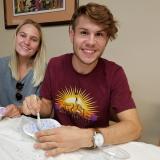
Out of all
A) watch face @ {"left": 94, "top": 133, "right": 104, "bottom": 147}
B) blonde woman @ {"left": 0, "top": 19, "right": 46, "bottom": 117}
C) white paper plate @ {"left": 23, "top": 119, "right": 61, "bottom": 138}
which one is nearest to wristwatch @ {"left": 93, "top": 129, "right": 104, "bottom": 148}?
watch face @ {"left": 94, "top": 133, "right": 104, "bottom": 147}

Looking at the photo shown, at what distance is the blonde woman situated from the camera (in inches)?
66.4

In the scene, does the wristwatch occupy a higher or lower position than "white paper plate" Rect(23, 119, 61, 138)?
higher

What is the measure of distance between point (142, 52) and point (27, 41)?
0.78 meters

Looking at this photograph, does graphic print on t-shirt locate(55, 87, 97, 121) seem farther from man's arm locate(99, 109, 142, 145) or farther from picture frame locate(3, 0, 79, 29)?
picture frame locate(3, 0, 79, 29)

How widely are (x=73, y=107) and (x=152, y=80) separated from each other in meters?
0.73

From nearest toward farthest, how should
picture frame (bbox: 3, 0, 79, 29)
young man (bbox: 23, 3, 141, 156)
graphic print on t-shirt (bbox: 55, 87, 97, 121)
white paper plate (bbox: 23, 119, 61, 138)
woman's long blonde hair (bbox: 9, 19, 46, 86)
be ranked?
white paper plate (bbox: 23, 119, 61, 138) → young man (bbox: 23, 3, 141, 156) → graphic print on t-shirt (bbox: 55, 87, 97, 121) → woman's long blonde hair (bbox: 9, 19, 46, 86) → picture frame (bbox: 3, 0, 79, 29)

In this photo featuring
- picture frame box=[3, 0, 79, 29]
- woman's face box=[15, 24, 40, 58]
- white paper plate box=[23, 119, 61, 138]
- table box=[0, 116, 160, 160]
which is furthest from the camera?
picture frame box=[3, 0, 79, 29]

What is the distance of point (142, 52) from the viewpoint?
181 centimetres

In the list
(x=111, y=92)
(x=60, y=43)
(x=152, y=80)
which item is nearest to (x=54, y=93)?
(x=111, y=92)

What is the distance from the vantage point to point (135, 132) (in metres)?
1.04

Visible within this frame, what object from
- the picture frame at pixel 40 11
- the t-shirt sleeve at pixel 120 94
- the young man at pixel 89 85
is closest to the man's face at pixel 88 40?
the young man at pixel 89 85

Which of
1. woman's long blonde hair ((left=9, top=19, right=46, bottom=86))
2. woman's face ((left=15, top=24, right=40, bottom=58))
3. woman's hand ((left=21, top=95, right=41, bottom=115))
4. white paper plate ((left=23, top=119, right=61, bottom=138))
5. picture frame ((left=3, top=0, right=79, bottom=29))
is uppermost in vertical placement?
picture frame ((left=3, top=0, right=79, bottom=29))

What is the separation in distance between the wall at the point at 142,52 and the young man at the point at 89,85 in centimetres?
57

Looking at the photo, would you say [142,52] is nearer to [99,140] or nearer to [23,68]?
[23,68]
